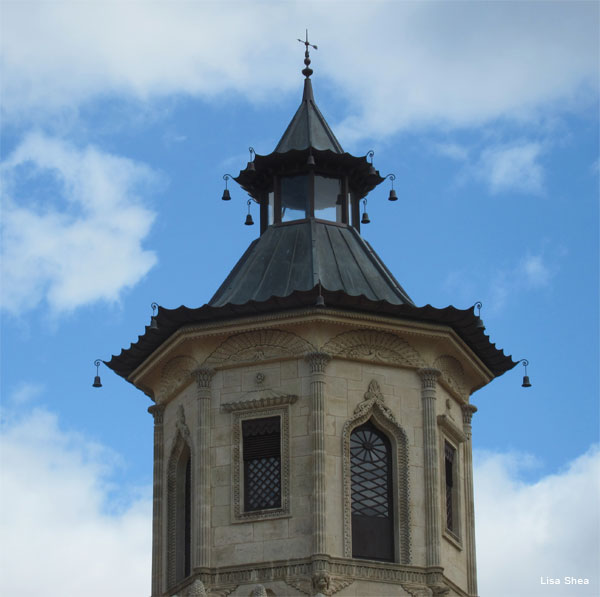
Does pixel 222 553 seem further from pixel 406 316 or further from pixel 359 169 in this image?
pixel 359 169

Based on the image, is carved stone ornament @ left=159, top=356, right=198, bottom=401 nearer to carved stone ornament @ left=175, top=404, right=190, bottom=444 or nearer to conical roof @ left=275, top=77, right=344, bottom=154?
carved stone ornament @ left=175, top=404, right=190, bottom=444

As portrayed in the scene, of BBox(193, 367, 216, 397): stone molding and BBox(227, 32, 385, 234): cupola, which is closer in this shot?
BBox(193, 367, 216, 397): stone molding

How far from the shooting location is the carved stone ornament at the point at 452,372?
53031 mm

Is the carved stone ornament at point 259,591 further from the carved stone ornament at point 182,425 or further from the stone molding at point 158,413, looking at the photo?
the stone molding at point 158,413

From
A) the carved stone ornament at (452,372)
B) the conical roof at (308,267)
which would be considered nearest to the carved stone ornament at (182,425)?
the conical roof at (308,267)

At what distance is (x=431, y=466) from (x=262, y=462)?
3.87 metres

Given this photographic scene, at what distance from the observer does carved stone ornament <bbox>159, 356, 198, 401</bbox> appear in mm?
52938

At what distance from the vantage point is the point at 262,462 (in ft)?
169

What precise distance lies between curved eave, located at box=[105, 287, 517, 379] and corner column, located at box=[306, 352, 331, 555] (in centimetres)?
131

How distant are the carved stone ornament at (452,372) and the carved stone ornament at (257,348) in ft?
11.0

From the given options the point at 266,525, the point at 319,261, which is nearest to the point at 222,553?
the point at 266,525

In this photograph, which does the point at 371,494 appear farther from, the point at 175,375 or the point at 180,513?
the point at 175,375

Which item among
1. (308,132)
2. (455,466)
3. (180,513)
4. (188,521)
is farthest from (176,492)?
(308,132)

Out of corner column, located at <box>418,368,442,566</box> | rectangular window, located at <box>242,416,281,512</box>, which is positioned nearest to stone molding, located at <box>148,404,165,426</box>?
rectangular window, located at <box>242,416,281,512</box>
